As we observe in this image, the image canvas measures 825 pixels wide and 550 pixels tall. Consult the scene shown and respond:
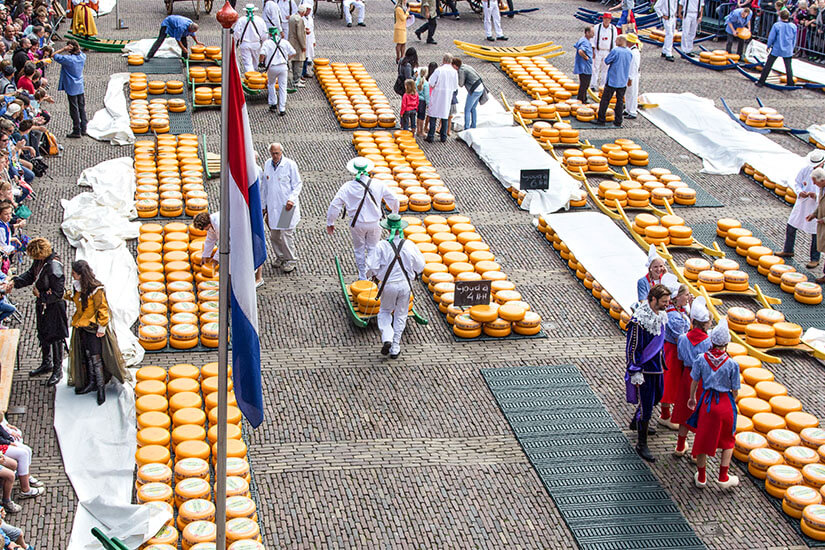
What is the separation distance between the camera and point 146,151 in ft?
59.5

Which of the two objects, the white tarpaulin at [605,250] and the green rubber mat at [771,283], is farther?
the white tarpaulin at [605,250]

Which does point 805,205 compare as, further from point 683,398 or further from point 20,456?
point 20,456

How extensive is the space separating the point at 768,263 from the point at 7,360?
1015 cm

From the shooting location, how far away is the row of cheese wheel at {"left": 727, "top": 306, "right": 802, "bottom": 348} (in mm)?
12930

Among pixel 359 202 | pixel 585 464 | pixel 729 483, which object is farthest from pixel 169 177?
pixel 729 483

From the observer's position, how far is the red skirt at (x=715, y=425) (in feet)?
32.7

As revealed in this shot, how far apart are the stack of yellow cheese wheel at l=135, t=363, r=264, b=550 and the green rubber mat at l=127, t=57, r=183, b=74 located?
12.8 m

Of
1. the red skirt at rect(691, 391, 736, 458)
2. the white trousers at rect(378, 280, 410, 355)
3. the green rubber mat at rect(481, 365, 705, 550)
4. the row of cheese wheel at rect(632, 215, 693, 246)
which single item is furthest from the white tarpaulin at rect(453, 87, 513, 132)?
the red skirt at rect(691, 391, 736, 458)

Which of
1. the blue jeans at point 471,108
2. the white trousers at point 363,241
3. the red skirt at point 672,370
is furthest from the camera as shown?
the blue jeans at point 471,108

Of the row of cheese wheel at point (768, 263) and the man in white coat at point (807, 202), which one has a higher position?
the man in white coat at point (807, 202)

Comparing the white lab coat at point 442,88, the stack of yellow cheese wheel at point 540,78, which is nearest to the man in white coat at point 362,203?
the white lab coat at point 442,88

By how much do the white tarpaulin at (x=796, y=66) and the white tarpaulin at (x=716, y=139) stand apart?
3.74m

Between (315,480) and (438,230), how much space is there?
5964 millimetres

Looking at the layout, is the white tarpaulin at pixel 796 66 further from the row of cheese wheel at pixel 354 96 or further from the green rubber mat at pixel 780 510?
the green rubber mat at pixel 780 510
